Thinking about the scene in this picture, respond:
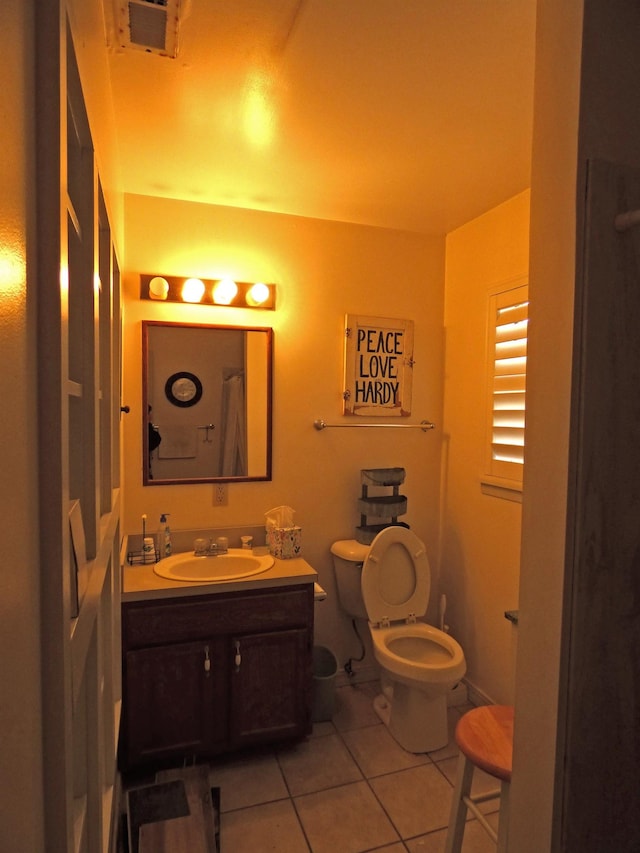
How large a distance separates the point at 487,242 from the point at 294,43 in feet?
5.17

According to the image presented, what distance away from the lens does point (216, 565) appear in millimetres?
2484

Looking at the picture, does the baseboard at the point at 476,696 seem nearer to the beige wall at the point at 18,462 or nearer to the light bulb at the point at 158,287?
the beige wall at the point at 18,462

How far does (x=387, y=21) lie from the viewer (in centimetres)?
137

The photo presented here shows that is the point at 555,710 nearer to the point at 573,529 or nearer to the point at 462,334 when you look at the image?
the point at 573,529

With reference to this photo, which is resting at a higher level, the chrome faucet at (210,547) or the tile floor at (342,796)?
the chrome faucet at (210,547)

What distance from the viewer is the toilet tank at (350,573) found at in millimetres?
2707

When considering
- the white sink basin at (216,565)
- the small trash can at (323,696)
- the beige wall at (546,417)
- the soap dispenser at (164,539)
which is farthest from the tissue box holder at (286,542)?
the beige wall at (546,417)

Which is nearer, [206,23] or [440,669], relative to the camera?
[206,23]

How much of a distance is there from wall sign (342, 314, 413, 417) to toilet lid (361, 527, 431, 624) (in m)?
0.72

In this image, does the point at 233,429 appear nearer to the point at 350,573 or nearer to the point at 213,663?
the point at 350,573

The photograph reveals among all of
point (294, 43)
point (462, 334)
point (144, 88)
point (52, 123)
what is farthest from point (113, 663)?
point (462, 334)

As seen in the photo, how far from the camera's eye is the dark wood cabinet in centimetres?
207

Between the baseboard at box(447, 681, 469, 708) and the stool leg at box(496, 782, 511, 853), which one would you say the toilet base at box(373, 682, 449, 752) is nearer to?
the baseboard at box(447, 681, 469, 708)

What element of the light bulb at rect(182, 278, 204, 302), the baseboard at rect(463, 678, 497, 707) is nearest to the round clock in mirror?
the light bulb at rect(182, 278, 204, 302)
